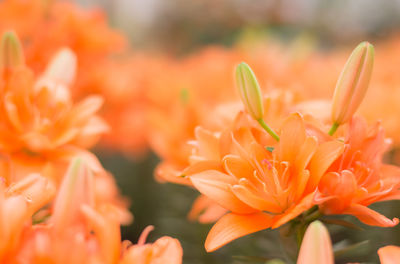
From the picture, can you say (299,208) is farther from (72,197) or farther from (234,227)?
(72,197)

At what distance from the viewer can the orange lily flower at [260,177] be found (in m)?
0.42

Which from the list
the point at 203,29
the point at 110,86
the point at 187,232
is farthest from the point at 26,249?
the point at 203,29

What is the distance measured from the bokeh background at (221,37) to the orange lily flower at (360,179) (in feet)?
0.14

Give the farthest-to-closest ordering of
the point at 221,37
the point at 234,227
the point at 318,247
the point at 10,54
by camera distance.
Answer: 1. the point at 221,37
2. the point at 10,54
3. the point at 234,227
4. the point at 318,247

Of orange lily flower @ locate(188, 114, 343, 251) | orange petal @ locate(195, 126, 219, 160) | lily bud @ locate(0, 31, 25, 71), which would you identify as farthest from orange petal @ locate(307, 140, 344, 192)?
lily bud @ locate(0, 31, 25, 71)

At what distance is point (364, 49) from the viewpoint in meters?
0.44

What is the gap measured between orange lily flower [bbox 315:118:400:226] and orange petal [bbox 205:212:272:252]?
0.06m

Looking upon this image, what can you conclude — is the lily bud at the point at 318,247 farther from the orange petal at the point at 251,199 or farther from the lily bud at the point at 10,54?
the lily bud at the point at 10,54

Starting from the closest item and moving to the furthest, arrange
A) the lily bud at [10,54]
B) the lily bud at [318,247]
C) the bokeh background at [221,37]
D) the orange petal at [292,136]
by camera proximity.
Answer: the lily bud at [318,247]
the orange petal at [292,136]
the lily bud at [10,54]
the bokeh background at [221,37]

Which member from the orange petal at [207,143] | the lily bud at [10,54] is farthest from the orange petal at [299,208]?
the lily bud at [10,54]

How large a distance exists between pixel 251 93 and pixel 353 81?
0.10 meters

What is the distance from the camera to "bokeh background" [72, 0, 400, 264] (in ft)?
2.83

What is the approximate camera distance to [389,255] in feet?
1.18

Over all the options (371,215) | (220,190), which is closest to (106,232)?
(220,190)
